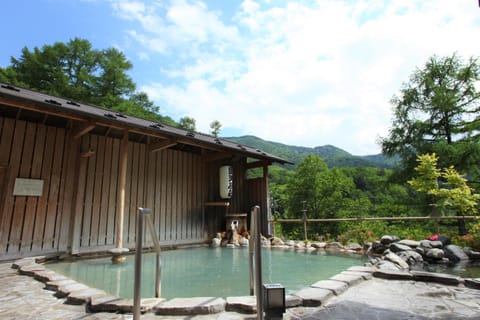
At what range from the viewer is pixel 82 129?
5113 millimetres

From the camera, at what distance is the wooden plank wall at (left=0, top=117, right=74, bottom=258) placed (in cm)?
473

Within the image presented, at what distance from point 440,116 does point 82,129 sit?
46.0 feet

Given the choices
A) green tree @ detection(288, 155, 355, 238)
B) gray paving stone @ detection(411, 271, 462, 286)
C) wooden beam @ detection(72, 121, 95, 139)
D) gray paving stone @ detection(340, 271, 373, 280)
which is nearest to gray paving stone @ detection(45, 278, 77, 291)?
wooden beam @ detection(72, 121, 95, 139)

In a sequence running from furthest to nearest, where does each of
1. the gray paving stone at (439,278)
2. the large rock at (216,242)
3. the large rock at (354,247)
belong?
1. the large rock at (216,242)
2. the large rock at (354,247)
3. the gray paving stone at (439,278)

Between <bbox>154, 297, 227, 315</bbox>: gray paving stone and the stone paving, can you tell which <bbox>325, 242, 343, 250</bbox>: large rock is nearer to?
the stone paving

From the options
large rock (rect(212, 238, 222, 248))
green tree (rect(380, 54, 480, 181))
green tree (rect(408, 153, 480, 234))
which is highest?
green tree (rect(380, 54, 480, 181))

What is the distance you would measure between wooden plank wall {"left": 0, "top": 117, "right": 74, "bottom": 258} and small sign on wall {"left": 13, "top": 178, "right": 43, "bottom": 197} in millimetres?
68

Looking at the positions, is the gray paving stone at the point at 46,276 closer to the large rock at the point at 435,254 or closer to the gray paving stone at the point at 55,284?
the gray paving stone at the point at 55,284

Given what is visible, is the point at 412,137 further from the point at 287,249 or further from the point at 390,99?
the point at 287,249

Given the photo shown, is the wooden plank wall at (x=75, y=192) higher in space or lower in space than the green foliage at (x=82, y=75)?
lower

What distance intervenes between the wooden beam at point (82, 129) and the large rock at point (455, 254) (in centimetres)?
712

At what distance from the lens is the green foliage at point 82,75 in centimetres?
1501

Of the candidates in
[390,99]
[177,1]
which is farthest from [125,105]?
[390,99]

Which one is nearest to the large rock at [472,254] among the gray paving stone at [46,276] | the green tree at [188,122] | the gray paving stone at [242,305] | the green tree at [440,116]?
the gray paving stone at [242,305]
